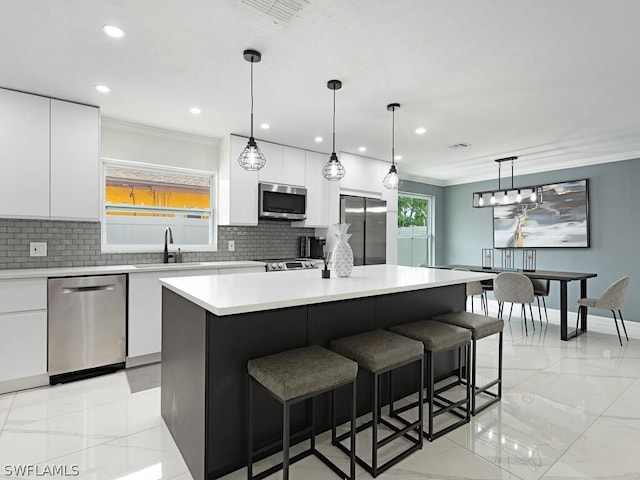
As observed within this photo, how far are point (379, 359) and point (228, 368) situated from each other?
79cm

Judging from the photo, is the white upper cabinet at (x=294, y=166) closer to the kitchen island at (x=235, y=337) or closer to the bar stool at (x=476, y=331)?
the kitchen island at (x=235, y=337)

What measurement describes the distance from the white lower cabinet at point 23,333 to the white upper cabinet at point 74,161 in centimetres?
70

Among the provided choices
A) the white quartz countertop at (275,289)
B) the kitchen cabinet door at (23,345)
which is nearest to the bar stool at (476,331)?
the white quartz countertop at (275,289)

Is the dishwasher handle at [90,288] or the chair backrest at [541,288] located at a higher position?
the dishwasher handle at [90,288]

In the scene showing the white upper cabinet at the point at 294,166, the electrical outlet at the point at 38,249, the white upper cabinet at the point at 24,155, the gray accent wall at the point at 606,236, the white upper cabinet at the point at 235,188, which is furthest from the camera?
the gray accent wall at the point at 606,236

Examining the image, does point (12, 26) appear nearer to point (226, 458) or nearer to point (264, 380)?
point (264, 380)

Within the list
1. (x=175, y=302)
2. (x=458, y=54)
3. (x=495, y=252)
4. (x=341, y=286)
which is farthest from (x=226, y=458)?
(x=495, y=252)

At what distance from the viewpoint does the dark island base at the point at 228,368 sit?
1724 mm

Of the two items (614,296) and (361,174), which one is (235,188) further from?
(614,296)

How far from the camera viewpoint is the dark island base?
1.72 meters

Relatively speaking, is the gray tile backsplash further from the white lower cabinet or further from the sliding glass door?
the sliding glass door

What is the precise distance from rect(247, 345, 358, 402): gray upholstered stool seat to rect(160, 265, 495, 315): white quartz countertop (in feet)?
0.93

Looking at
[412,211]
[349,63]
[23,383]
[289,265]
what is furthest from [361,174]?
[23,383]

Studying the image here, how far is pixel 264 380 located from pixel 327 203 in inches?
141
